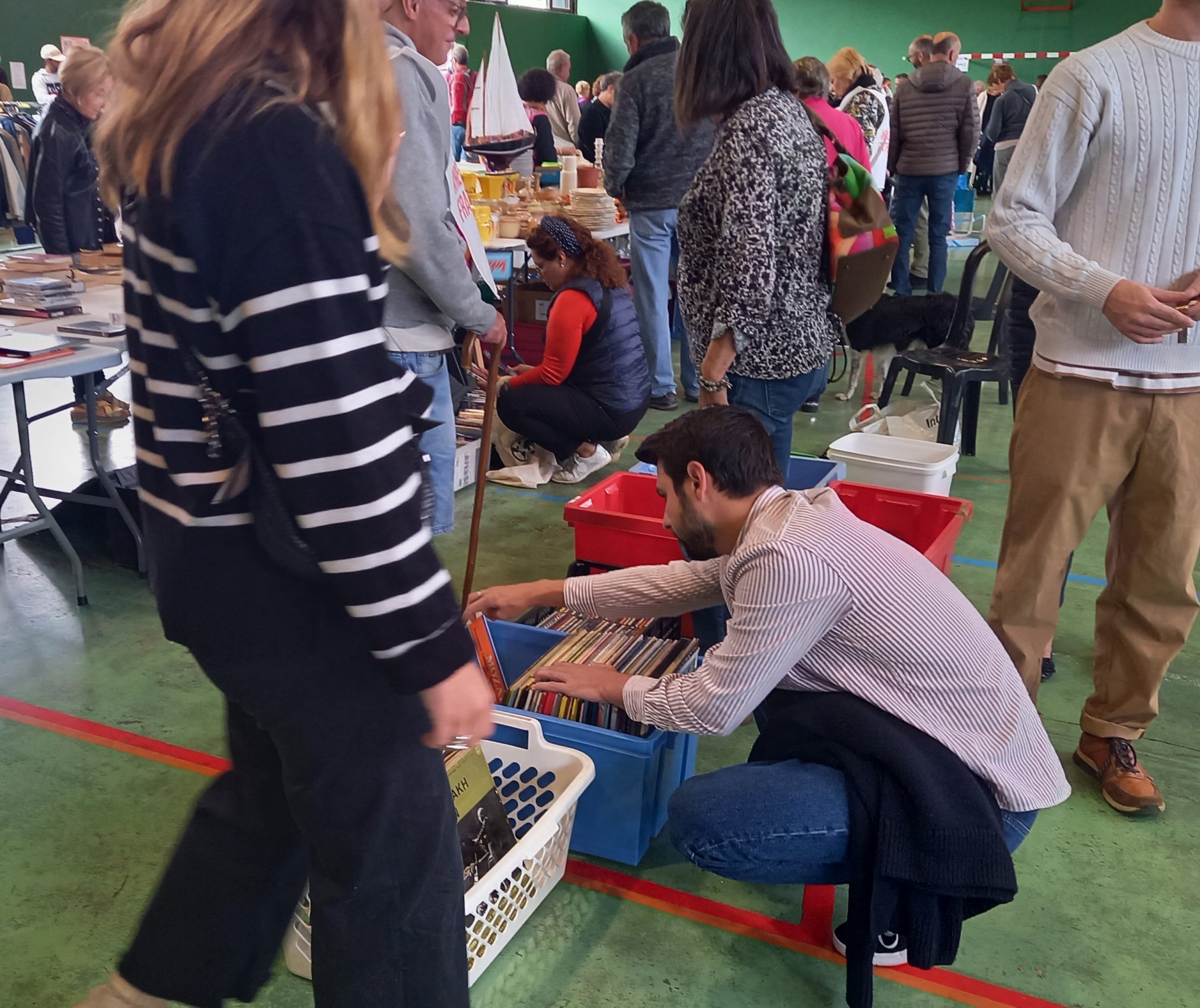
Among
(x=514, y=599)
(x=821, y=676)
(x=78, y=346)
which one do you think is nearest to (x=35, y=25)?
(x=78, y=346)

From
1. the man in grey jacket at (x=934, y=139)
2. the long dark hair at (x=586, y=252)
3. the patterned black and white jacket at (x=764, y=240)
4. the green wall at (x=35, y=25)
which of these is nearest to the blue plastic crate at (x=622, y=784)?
the patterned black and white jacket at (x=764, y=240)

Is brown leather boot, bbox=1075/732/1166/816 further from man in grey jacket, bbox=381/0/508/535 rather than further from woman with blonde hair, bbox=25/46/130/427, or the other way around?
woman with blonde hair, bbox=25/46/130/427

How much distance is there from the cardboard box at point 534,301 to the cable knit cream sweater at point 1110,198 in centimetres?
378

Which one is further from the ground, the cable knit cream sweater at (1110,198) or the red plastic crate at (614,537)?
the cable knit cream sweater at (1110,198)

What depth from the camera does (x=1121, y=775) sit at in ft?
7.53

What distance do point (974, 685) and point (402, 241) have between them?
3.65 ft

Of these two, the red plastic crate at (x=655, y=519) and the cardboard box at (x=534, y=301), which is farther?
the cardboard box at (x=534, y=301)

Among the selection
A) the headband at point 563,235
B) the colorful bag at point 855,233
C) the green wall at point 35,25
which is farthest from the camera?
the green wall at point 35,25

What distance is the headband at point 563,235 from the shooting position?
3.94 m

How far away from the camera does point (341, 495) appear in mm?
988

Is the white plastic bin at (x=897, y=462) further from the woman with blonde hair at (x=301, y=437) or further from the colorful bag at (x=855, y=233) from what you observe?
the woman with blonde hair at (x=301, y=437)

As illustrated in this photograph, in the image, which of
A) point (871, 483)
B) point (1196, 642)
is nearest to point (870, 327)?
point (871, 483)

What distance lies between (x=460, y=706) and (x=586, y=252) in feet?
10.2

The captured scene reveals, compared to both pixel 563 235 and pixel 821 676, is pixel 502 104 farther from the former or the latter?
pixel 821 676
